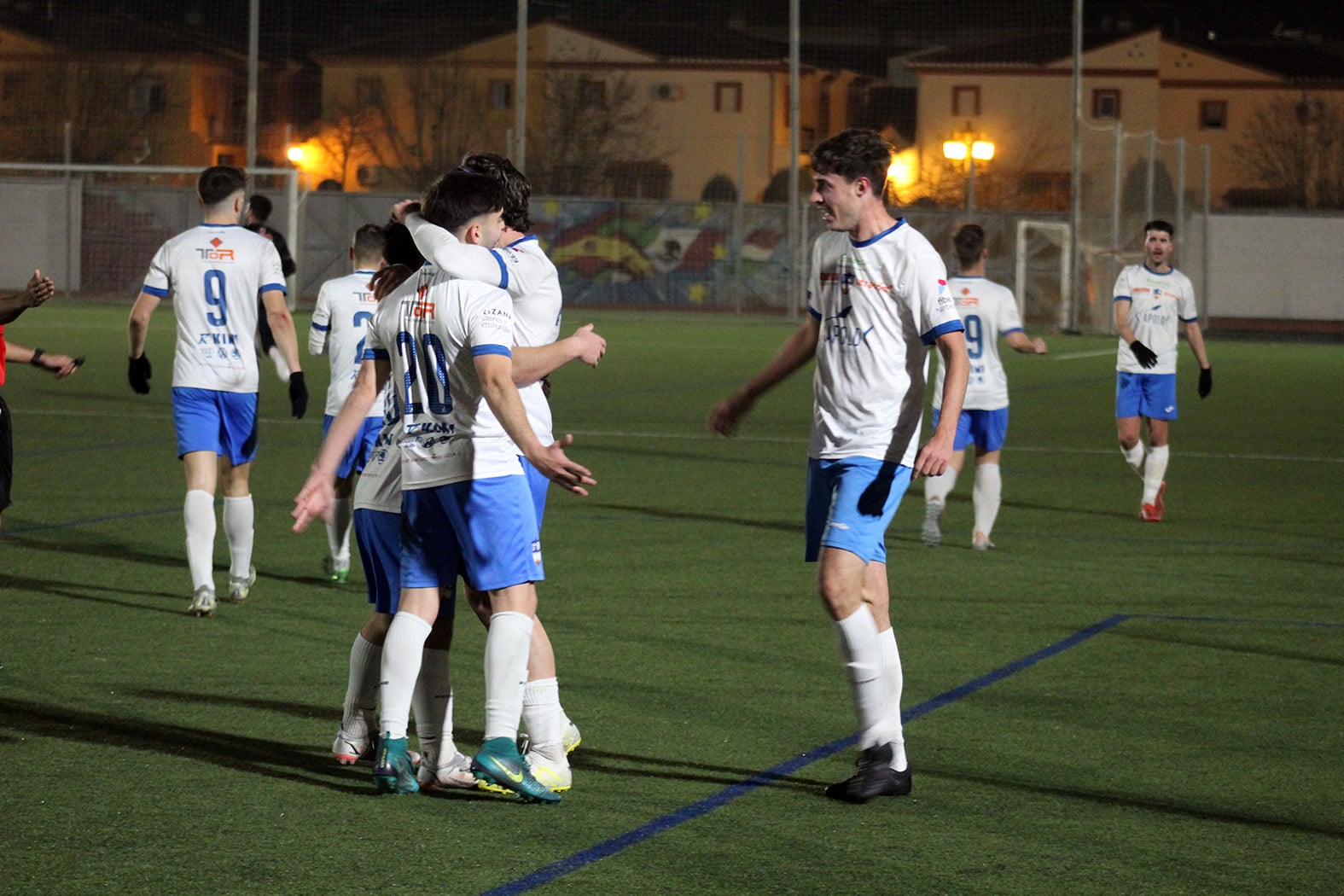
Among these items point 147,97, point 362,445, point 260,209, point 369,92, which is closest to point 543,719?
point 362,445

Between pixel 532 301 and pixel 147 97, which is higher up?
pixel 147 97

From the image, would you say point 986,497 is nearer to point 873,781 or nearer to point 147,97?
point 873,781

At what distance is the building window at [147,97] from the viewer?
59469mm

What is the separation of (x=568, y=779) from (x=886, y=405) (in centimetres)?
151

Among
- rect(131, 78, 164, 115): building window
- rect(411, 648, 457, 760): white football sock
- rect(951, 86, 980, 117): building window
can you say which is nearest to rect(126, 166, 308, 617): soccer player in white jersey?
rect(411, 648, 457, 760): white football sock

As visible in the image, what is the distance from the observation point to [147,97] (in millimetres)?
61188

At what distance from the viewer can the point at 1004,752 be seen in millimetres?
5988

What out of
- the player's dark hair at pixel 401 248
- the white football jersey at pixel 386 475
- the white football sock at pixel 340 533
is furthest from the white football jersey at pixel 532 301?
the white football sock at pixel 340 533

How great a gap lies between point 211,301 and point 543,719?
3.88m

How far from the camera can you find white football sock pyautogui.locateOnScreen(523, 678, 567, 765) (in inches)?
212

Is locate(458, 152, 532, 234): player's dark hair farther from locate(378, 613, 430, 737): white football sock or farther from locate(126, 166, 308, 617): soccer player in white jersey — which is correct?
locate(126, 166, 308, 617): soccer player in white jersey

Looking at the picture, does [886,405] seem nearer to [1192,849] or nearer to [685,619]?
[1192,849]

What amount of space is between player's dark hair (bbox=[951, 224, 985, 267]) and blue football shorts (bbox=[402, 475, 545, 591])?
615cm

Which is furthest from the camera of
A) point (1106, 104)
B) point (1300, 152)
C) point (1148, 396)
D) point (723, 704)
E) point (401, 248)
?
point (1106, 104)
